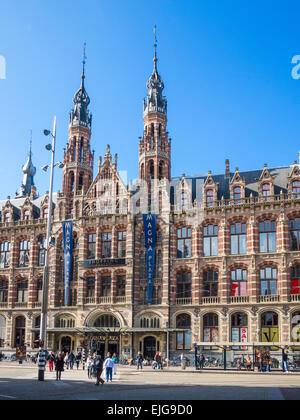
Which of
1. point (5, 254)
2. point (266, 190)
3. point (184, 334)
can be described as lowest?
point (184, 334)

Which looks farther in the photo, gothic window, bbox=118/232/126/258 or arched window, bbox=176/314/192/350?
gothic window, bbox=118/232/126/258

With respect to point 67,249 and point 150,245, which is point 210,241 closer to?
point 150,245

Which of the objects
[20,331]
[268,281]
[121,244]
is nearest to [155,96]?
[121,244]

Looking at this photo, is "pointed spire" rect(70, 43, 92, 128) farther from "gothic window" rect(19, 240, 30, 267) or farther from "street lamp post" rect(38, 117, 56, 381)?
"street lamp post" rect(38, 117, 56, 381)

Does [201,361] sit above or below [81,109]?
below

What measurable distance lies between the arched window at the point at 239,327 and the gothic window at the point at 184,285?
5517mm

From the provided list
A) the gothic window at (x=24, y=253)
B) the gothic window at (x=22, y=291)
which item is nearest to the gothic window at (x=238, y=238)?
the gothic window at (x=24, y=253)

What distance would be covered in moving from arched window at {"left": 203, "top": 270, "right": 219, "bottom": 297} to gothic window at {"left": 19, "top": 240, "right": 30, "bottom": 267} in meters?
23.3

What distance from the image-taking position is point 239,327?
50.1m

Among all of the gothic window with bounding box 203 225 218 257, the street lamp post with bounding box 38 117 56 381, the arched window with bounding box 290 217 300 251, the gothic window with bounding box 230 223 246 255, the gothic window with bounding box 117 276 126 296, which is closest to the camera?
the street lamp post with bounding box 38 117 56 381

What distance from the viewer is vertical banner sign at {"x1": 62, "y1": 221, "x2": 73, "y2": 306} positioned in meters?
57.7

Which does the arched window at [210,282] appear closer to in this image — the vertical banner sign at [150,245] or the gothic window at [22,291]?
the vertical banner sign at [150,245]

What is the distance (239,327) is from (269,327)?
3026mm

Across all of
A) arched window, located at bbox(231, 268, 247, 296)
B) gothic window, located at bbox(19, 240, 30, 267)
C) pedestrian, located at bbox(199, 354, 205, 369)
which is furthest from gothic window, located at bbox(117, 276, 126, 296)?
pedestrian, located at bbox(199, 354, 205, 369)
